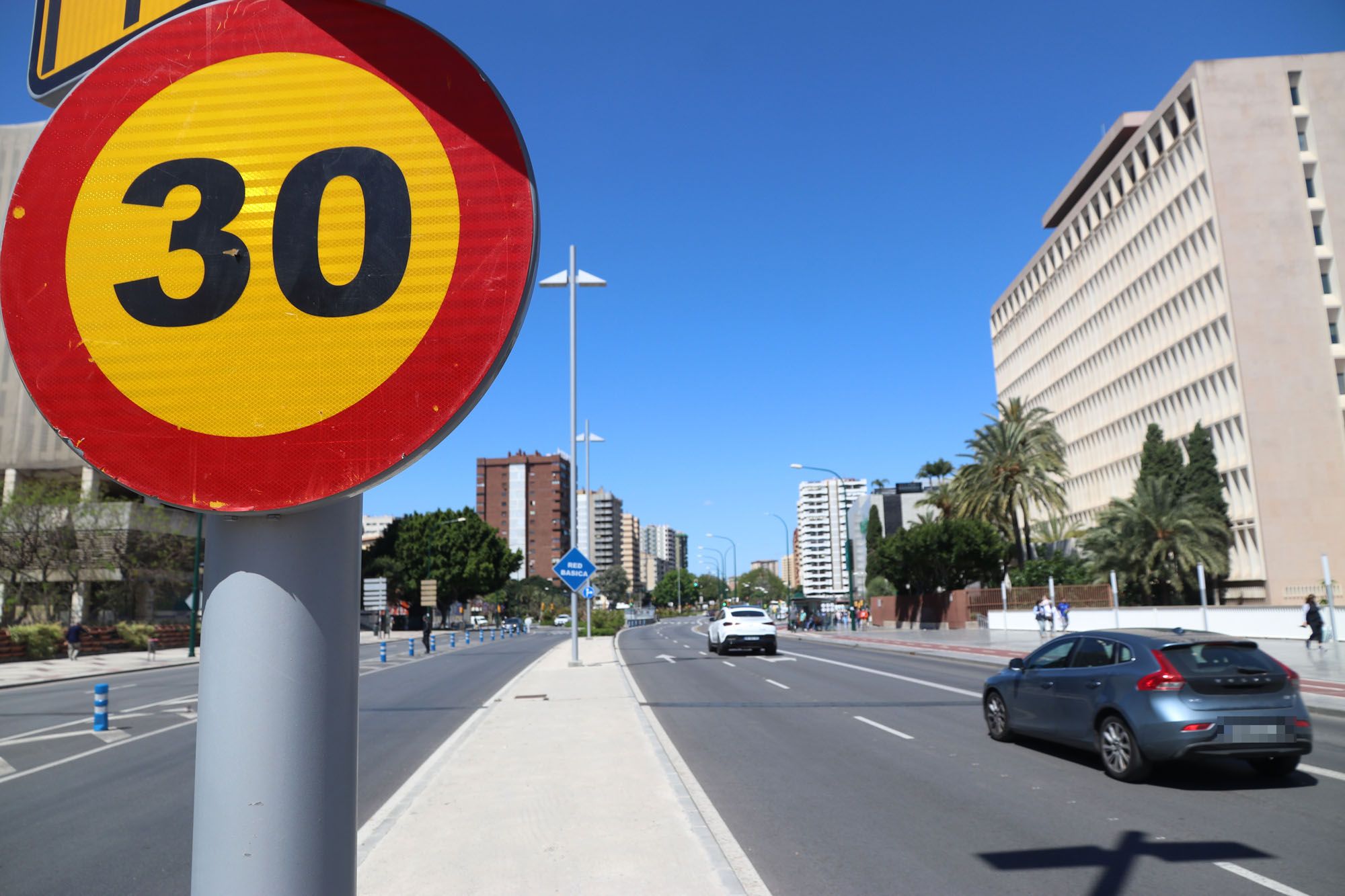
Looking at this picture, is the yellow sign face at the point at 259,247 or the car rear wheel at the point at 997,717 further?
the car rear wheel at the point at 997,717

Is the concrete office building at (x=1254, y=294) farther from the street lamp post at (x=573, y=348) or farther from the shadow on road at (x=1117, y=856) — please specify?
the shadow on road at (x=1117, y=856)

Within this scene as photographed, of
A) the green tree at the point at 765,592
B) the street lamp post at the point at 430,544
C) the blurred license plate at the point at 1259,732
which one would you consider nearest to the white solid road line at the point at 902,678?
the blurred license plate at the point at 1259,732

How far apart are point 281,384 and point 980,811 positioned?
850 centimetres

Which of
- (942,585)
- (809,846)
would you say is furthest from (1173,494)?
(809,846)

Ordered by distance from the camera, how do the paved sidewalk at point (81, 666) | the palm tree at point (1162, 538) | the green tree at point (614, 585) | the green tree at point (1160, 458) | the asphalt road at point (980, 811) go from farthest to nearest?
the green tree at point (614, 585)
the green tree at point (1160, 458)
the palm tree at point (1162, 538)
the paved sidewalk at point (81, 666)
the asphalt road at point (980, 811)

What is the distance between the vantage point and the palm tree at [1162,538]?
43.3 m

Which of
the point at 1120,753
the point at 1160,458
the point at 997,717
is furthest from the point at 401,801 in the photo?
the point at 1160,458

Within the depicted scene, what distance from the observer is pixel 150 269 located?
1.39 m

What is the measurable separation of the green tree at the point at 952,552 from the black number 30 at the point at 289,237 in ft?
194

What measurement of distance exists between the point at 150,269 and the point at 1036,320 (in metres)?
82.3

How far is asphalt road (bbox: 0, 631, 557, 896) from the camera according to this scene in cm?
684

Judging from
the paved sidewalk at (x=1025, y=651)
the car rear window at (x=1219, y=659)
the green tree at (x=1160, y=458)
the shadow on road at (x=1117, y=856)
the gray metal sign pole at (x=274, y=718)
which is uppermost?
the green tree at (x=1160, y=458)

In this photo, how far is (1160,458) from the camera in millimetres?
50375

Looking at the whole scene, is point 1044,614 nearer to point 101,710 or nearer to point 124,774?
point 101,710
